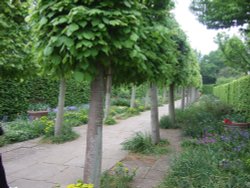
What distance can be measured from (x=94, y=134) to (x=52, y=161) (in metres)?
2.74

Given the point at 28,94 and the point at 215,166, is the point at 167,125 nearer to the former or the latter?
the point at 215,166

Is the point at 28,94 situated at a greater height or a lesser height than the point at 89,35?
lesser

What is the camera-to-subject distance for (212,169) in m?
4.23

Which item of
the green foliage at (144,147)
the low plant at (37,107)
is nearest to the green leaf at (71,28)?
the green foliage at (144,147)

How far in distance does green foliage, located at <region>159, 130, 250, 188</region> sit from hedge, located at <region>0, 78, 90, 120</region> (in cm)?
779

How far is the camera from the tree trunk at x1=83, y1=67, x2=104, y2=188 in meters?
3.39

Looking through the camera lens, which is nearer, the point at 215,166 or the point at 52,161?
the point at 215,166

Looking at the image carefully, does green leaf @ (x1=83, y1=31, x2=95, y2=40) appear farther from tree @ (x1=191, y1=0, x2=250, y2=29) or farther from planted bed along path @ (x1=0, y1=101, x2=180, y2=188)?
tree @ (x1=191, y1=0, x2=250, y2=29)

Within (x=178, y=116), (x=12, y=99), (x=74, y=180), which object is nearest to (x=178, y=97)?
(x=178, y=116)

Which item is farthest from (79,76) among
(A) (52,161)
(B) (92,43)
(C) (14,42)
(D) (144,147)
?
(D) (144,147)

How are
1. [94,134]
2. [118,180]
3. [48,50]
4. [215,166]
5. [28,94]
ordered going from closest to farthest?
[48,50]
[94,134]
[118,180]
[215,166]
[28,94]

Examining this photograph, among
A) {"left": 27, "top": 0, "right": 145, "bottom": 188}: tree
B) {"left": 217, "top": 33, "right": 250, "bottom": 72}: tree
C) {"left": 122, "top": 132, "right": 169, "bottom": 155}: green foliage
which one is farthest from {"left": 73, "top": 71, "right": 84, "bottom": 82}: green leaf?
{"left": 217, "top": 33, "right": 250, "bottom": 72}: tree

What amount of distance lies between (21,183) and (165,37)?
3.35 metres

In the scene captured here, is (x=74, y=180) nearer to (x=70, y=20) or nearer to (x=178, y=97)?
(x=70, y=20)
